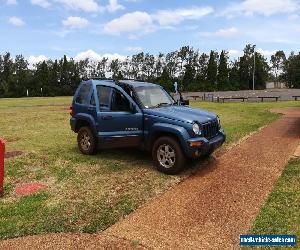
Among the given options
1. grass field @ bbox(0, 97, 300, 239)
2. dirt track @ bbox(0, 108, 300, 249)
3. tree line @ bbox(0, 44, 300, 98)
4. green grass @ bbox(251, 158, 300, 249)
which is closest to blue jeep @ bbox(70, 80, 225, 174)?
grass field @ bbox(0, 97, 300, 239)

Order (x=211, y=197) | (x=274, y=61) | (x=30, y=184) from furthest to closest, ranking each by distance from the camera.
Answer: (x=274, y=61), (x=30, y=184), (x=211, y=197)

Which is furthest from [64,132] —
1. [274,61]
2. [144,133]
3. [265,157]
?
[274,61]

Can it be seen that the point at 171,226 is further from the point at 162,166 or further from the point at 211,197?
the point at 162,166

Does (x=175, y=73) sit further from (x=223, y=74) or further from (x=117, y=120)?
(x=117, y=120)

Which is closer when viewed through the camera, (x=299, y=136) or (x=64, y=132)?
(x=299, y=136)

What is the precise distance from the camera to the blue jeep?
8.12 meters

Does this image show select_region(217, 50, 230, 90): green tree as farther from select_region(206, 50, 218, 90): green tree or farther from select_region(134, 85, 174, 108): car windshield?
select_region(134, 85, 174, 108): car windshield

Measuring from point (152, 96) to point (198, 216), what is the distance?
13.5ft

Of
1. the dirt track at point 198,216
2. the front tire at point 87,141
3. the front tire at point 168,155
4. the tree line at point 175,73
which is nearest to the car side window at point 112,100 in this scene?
the front tire at point 87,141

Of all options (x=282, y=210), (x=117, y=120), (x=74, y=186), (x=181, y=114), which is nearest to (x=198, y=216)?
(x=282, y=210)

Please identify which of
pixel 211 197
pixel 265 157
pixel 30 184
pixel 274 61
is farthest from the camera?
pixel 274 61

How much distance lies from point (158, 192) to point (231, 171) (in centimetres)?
219

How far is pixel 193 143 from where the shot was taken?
26.0ft

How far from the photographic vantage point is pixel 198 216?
6004mm
